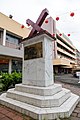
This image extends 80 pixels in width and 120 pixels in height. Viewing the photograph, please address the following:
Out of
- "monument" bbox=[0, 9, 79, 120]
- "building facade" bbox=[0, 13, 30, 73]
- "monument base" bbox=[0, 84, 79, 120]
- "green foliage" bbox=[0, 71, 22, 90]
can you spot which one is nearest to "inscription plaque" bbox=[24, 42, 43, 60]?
"monument" bbox=[0, 9, 79, 120]

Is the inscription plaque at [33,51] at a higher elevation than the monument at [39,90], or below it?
higher

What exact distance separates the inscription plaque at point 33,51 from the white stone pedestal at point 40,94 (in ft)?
0.16

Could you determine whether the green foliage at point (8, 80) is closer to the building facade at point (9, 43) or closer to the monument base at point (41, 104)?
the monument base at point (41, 104)

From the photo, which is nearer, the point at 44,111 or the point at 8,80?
the point at 44,111

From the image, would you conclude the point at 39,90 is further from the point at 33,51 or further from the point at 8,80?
the point at 8,80

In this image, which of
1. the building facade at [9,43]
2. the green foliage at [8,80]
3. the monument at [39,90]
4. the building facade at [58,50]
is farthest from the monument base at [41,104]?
the building facade at [58,50]

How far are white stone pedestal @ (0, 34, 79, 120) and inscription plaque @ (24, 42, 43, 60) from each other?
47 mm

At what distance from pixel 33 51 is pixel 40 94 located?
188cm

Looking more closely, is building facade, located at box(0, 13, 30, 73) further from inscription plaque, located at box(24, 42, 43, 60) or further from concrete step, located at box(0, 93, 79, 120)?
concrete step, located at box(0, 93, 79, 120)

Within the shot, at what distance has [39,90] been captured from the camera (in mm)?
4074

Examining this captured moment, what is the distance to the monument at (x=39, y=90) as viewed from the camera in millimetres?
3428

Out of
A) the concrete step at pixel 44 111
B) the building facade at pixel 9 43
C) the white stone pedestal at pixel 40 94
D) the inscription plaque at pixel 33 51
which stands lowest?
the concrete step at pixel 44 111

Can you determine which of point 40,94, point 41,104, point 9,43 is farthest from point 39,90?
point 9,43

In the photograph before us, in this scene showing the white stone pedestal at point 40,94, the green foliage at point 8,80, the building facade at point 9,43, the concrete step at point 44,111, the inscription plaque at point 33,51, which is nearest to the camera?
the concrete step at point 44,111
